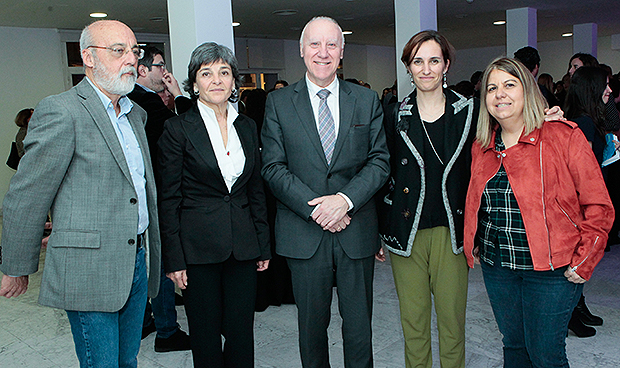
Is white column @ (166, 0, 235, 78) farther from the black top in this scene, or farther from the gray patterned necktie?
the black top

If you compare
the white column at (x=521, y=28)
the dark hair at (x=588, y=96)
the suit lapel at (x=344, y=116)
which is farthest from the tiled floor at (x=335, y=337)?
the white column at (x=521, y=28)

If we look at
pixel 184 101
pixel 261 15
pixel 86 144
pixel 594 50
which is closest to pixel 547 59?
→ pixel 594 50

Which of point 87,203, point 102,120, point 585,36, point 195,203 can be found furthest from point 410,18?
point 585,36

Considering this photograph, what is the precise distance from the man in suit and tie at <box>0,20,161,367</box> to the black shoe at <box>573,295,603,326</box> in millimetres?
3017

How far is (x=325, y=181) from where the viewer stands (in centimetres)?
→ 232

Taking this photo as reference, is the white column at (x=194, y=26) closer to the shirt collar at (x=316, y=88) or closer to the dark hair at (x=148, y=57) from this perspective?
the dark hair at (x=148, y=57)

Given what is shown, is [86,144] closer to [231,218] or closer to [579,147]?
[231,218]

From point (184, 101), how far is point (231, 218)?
1098 mm

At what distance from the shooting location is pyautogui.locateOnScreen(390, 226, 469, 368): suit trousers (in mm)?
2438

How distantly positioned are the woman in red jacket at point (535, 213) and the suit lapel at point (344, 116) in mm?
585

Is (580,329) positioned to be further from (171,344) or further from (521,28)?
(521,28)

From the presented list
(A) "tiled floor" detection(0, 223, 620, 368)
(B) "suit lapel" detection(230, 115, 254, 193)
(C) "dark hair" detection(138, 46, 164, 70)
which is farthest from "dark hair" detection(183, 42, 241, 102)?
(A) "tiled floor" detection(0, 223, 620, 368)

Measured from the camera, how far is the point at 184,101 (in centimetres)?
311

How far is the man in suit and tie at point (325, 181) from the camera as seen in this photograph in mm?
2316
